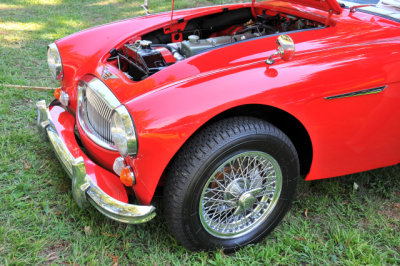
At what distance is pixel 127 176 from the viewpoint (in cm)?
168

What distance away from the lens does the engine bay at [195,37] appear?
2.12 meters

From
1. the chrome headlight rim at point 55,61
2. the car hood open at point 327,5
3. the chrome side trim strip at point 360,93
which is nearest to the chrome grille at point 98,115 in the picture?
the chrome headlight rim at point 55,61

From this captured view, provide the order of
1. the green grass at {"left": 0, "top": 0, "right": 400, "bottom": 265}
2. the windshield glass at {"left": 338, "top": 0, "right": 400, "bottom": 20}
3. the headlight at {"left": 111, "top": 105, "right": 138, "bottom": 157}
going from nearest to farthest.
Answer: the headlight at {"left": 111, "top": 105, "right": 138, "bottom": 157} → the green grass at {"left": 0, "top": 0, "right": 400, "bottom": 265} → the windshield glass at {"left": 338, "top": 0, "right": 400, "bottom": 20}

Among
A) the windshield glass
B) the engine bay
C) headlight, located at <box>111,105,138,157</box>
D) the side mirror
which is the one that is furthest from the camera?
the windshield glass

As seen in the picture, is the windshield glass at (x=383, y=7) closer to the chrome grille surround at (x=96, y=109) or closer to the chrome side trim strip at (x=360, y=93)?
the chrome side trim strip at (x=360, y=93)

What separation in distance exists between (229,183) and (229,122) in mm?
332

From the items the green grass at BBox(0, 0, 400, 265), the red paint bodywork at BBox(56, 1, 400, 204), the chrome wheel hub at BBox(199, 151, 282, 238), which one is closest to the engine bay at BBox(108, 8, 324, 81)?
the red paint bodywork at BBox(56, 1, 400, 204)

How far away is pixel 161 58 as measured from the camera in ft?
7.03

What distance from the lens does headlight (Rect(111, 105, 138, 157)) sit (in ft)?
5.24

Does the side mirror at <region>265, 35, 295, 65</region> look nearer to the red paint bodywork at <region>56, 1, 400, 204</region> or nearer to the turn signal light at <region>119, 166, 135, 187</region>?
the red paint bodywork at <region>56, 1, 400, 204</region>

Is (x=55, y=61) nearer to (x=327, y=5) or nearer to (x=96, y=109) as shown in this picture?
(x=96, y=109)

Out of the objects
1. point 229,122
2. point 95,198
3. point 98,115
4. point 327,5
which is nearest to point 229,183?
point 229,122

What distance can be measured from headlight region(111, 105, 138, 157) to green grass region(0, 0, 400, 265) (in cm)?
60

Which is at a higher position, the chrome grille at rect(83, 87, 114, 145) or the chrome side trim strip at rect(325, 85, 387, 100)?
the chrome side trim strip at rect(325, 85, 387, 100)
